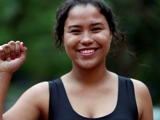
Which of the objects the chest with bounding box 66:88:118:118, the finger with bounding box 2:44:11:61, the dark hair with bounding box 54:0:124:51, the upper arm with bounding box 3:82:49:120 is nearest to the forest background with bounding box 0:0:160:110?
the dark hair with bounding box 54:0:124:51

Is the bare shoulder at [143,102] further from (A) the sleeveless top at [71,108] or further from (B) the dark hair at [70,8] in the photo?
(B) the dark hair at [70,8]

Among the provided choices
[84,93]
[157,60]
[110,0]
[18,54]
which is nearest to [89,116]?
[84,93]

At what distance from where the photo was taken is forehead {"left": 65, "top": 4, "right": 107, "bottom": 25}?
403cm

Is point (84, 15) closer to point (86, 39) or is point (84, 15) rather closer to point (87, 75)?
point (86, 39)

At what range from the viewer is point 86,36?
3994mm

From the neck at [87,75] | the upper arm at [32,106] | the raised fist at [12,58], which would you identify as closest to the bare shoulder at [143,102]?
the neck at [87,75]

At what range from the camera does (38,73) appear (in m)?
9.48

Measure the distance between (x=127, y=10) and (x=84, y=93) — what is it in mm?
4385

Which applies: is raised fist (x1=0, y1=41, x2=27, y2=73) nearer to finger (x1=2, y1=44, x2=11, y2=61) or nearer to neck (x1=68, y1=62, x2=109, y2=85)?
finger (x1=2, y1=44, x2=11, y2=61)

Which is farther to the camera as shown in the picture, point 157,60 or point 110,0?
point 157,60

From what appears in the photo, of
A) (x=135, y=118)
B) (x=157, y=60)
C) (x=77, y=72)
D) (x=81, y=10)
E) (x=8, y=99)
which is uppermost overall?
(x=81, y=10)

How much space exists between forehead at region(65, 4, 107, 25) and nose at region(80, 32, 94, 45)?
84mm

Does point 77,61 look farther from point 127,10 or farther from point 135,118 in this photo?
point 127,10

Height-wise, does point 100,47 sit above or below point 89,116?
above
